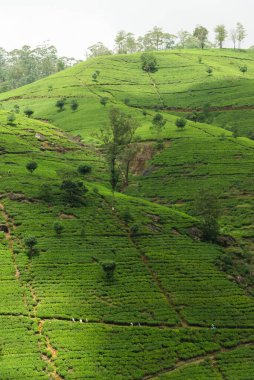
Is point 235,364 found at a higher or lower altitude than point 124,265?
lower

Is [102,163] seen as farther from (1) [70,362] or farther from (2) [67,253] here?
(1) [70,362]

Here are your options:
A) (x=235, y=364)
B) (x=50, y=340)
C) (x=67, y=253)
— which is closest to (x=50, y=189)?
(x=67, y=253)

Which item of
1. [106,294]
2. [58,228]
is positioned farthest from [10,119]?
→ [106,294]

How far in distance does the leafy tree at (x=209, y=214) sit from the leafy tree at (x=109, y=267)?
74.5 feet

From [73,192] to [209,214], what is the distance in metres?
25.5

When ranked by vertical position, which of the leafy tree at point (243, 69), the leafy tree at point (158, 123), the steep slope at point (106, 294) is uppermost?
the leafy tree at point (243, 69)

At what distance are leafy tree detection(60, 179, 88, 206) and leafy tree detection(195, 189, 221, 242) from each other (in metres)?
21.9

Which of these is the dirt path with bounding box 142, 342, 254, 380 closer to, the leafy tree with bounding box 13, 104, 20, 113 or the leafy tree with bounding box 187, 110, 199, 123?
the leafy tree with bounding box 187, 110, 199, 123

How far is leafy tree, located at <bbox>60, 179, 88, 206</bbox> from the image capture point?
279ft

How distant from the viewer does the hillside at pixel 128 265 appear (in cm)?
4966

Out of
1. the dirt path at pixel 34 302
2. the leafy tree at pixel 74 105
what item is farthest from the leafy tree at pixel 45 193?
the leafy tree at pixel 74 105

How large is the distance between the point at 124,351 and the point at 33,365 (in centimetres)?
1011

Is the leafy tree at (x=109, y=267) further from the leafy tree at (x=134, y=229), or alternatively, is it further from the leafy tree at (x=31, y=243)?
the leafy tree at (x=134, y=229)

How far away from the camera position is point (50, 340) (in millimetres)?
50188
